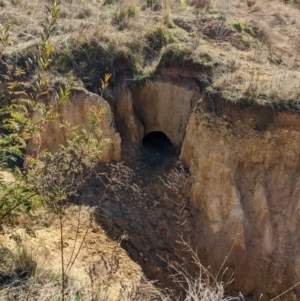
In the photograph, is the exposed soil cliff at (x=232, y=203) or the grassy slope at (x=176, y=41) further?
the grassy slope at (x=176, y=41)

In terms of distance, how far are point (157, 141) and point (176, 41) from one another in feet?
6.66

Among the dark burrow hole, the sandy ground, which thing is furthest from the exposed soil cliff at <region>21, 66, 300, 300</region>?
the dark burrow hole

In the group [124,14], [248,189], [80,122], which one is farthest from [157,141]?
[124,14]

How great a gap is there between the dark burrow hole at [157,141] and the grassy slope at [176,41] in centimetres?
132

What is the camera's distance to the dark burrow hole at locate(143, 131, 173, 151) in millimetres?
7234

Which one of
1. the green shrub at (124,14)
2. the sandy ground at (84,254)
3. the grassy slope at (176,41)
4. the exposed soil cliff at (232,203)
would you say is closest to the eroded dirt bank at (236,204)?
the exposed soil cliff at (232,203)

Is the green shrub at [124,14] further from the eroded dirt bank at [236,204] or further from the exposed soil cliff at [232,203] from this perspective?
the eroded dirt bank at [236,204]

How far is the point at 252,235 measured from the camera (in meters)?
5.62

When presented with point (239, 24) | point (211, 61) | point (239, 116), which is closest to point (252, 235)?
point (239, 116)

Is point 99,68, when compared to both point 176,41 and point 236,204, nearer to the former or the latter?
point 176,41

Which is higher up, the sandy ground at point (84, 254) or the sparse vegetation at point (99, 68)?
the sparse vegetation at point (99, 68)

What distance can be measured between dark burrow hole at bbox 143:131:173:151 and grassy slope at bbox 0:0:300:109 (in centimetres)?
132

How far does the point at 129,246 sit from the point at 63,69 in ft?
10.9

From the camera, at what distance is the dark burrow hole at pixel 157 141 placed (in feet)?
23.7
